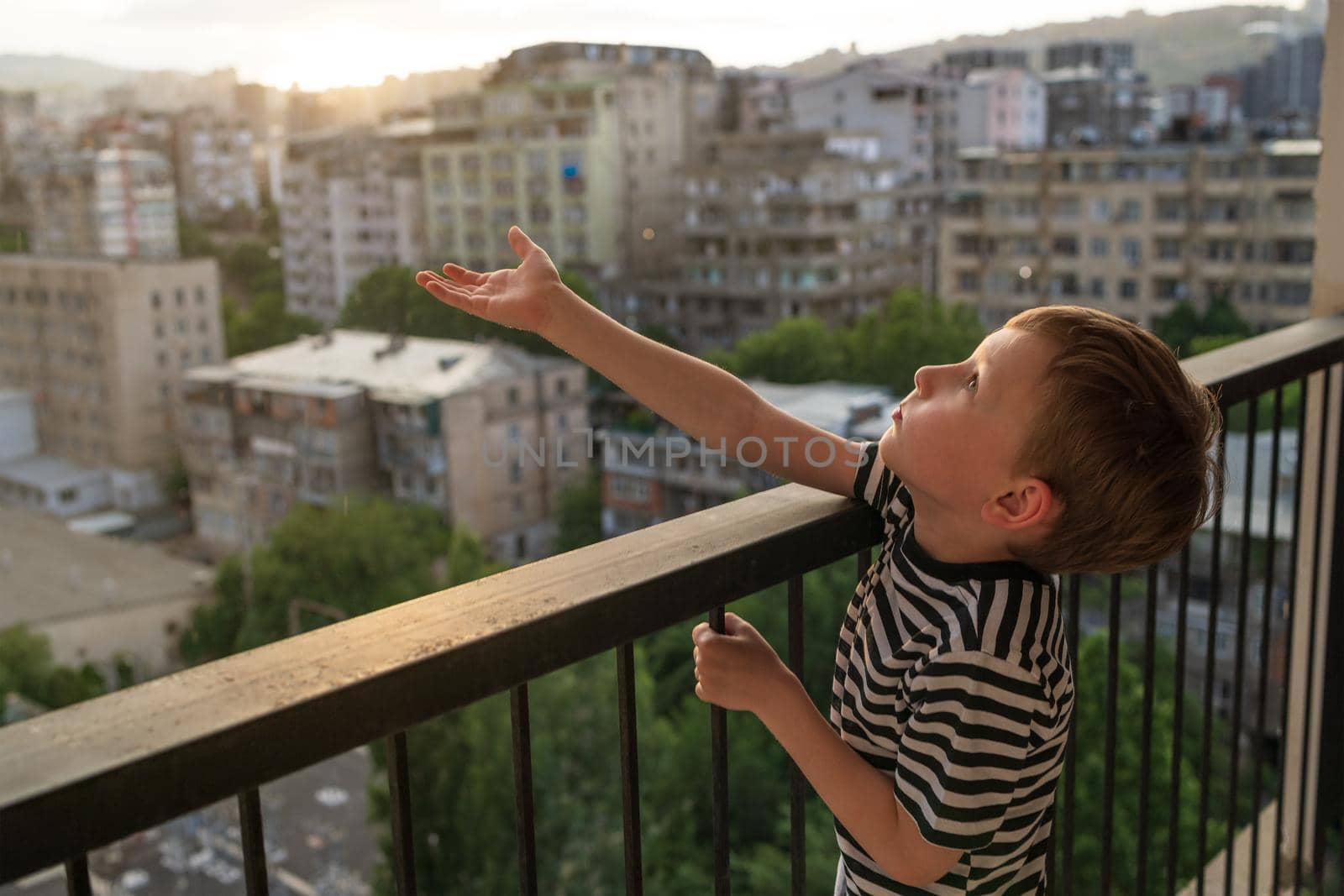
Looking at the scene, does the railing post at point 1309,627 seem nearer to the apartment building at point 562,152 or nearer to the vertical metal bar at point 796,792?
the vertical metal bar at point 796,792

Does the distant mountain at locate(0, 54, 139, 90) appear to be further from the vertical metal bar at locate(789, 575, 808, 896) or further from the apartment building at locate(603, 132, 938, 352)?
the vertical metal bar at locate(789, 575, 808, 896)

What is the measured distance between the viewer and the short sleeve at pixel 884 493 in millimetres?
726

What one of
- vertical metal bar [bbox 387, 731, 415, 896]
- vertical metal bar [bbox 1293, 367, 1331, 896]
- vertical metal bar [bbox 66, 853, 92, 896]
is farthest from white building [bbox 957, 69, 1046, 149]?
vertical metal bar [bbox 66, 853, 92, 896]

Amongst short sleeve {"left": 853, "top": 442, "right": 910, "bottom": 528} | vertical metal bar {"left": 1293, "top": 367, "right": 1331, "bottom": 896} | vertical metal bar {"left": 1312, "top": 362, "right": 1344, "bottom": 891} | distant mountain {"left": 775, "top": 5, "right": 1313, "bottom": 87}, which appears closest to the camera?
short sleeve {"left": 853, "top": 442, "right": 910, "bottom": 528}

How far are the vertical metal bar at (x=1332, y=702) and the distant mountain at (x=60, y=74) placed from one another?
15918mm

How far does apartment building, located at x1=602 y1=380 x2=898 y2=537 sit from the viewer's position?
1148 cm

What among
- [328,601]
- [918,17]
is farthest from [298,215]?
[918,17]

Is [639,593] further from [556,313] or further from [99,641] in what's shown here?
[99,641]

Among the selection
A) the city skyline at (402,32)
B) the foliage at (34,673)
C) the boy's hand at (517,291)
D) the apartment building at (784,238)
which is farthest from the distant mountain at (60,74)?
the boy's hand at (517,291)

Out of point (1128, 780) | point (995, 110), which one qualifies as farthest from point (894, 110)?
point (1128, 780)

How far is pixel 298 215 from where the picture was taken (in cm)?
1511

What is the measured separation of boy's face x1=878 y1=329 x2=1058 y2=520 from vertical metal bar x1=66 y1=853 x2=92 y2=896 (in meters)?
0.42

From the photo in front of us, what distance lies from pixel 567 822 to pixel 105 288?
7.81 metres

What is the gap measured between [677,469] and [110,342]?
→ 654cm
